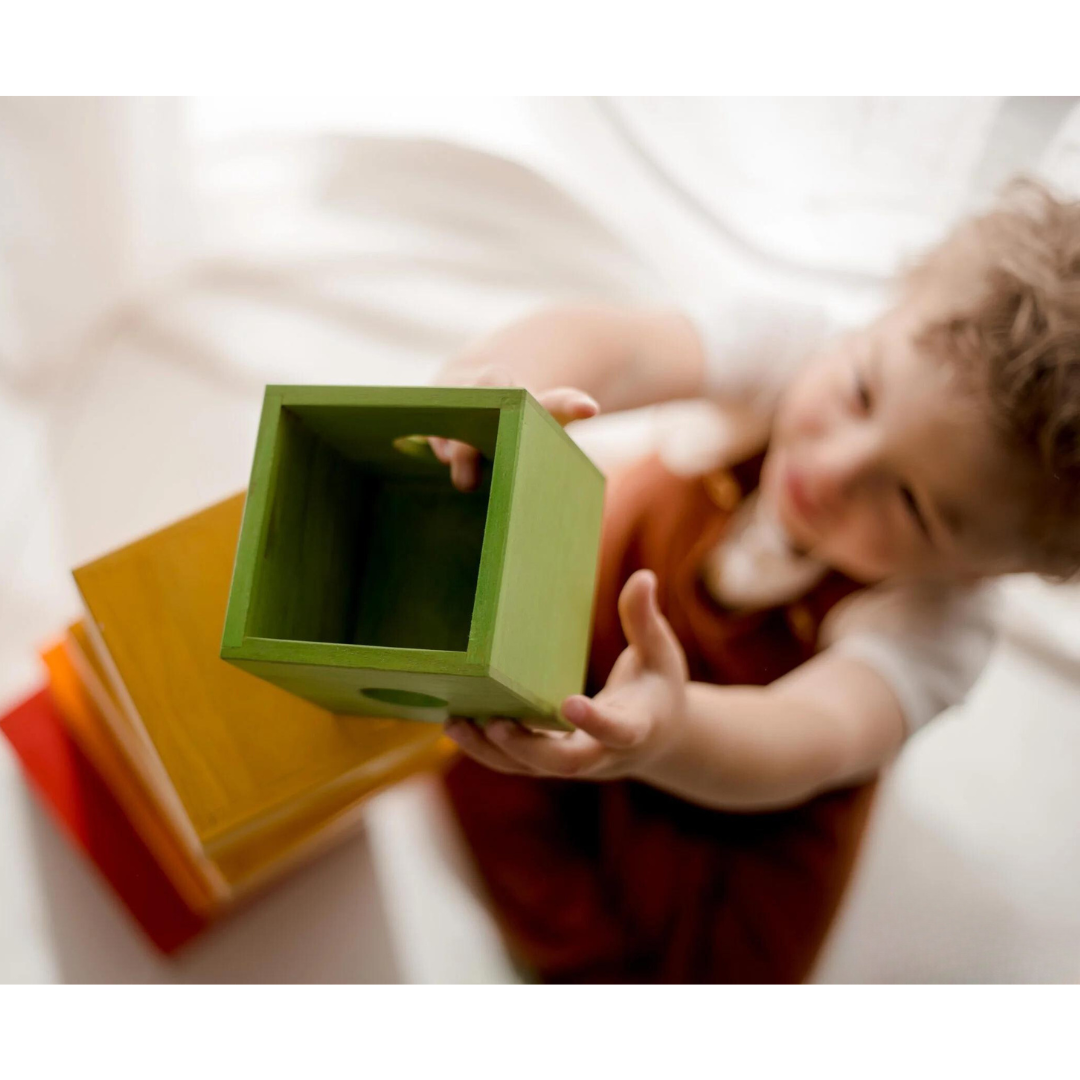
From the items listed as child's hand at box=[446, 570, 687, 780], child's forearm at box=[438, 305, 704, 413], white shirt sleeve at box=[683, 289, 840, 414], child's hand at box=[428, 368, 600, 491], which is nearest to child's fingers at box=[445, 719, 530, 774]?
child's hand at box=[446, 570, 687, 780]

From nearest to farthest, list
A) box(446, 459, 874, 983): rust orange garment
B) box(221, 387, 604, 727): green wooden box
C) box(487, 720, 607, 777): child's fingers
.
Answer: box(221, 387, 604, 727): green wooden box
box(487, 720, 607, 777): child's fingers
box(446, 459, 874, 983): rust orange garment

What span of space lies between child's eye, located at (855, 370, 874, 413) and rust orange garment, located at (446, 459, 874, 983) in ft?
0.57

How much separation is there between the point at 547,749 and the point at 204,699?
0.18m

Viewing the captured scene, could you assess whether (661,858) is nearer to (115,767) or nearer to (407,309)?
(115,767)

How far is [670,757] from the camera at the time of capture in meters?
0.56

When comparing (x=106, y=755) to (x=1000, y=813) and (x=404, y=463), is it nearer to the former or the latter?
(x=404, y=463)

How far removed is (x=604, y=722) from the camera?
469 millimetres

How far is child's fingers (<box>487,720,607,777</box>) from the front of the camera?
485 mm

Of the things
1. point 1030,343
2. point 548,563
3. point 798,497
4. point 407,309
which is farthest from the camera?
point 407,309

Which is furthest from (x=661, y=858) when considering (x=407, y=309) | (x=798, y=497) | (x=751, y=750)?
(x=407, y=309)

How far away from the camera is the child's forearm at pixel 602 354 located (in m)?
0.65

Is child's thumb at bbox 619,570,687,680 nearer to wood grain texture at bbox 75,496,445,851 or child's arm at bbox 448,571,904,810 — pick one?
child's arm at bbox 448,571,904,810

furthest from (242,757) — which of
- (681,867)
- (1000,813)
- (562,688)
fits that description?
(1000,813)

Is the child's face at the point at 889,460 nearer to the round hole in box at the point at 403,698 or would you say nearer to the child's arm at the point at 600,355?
the child's arm at the point at 600,355
